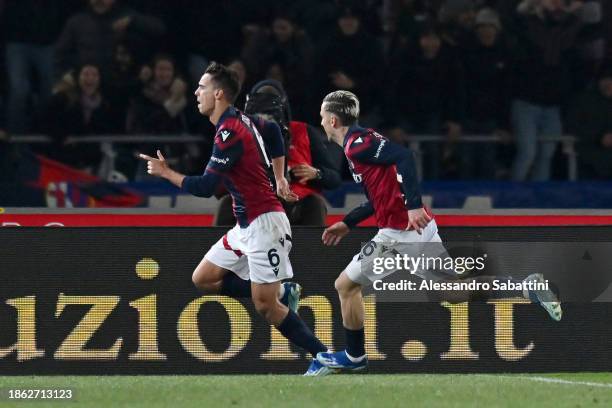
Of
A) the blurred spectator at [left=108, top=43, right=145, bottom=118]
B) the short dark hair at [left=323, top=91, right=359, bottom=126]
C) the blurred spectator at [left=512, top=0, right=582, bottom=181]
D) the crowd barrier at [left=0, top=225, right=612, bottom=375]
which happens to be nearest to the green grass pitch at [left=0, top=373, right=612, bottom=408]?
the crowd barrier at [left=0, top=225, right=612, bottom=375]

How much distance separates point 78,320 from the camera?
10727 mm

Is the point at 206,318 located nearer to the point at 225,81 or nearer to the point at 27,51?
the point at 225,81

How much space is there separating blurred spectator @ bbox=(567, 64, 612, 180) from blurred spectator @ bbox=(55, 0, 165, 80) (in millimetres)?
3797

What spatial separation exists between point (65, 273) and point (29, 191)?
392cm

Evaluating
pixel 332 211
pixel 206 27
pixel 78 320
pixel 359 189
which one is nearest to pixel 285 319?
pixel 78 320

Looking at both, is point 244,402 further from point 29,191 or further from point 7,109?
point 7,109

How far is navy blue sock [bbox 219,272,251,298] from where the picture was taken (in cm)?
1038

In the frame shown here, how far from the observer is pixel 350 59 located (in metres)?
15.2

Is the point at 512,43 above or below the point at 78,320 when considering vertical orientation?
above

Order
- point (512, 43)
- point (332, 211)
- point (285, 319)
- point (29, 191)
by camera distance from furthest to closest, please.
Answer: point (512, 43) → point (29, 191) → point (332, 211) → point (285, 319)

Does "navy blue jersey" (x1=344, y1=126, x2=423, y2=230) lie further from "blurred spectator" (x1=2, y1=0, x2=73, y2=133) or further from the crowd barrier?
"blurred spectator" (x1=2, y1=0, x2=73, y2=133)

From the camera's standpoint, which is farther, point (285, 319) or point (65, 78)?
point (65, 78)

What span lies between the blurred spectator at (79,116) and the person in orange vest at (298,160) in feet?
11.6

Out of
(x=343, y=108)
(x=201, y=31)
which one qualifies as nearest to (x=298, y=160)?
(x=343, y=108)
